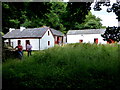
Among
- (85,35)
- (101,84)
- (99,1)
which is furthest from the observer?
(85,35)

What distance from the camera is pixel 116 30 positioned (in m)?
7.06

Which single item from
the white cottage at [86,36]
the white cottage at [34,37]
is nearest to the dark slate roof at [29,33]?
the white cottage at [34,37]

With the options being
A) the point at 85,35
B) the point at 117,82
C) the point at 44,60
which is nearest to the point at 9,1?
the point at 44,60

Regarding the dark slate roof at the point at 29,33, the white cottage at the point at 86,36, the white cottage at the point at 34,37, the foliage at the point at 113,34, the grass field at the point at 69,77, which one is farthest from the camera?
the white cottage at the point at 86,36

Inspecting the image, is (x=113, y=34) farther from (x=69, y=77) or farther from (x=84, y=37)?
(x=84, y=37)

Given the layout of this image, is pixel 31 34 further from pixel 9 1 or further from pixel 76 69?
pixel 76 69

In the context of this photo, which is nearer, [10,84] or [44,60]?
[10,84]

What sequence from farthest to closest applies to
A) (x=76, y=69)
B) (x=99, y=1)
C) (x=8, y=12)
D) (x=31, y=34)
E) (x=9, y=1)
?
(x=31, y=34) < (x=8, y=12) < (x=9, y=1) < (x=99, y=1) < (x=76, y=69)

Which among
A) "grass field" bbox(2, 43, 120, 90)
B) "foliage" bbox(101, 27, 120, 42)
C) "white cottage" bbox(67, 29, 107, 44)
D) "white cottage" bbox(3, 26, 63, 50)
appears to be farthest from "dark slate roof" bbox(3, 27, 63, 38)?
"foliage" bbox(101, 27, 120, 42)

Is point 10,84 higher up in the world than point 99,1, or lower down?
lower down

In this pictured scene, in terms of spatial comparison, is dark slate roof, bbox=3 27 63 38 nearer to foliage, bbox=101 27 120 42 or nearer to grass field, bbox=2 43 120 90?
grass field, bbox=2 43 120 90

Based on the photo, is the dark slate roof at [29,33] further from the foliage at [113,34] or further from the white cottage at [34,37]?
the foliage at [113,34]

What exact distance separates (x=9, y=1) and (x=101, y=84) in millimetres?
6352

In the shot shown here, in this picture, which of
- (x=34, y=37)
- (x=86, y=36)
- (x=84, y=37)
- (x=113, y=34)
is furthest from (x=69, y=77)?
(x=84, y=37)
